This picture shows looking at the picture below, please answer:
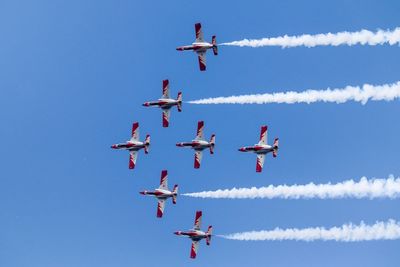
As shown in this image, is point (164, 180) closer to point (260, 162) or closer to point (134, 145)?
point (134, 145)

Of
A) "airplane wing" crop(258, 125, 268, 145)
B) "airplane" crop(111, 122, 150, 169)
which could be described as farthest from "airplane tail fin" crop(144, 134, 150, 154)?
"airplane wing" crop(258, 125, 268, 145)

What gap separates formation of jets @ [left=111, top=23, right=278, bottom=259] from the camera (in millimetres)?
101812

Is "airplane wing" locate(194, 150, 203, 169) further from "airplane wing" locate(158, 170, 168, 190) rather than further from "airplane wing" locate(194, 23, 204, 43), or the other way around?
"airplane wing" locate(194, 23, 204, 43)

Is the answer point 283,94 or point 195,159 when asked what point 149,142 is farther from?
point 283,94

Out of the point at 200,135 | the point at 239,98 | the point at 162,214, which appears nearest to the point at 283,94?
the point at 239,98

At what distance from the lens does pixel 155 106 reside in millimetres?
107250

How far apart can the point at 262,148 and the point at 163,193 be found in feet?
39.0

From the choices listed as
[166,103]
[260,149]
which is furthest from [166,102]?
[260,149]

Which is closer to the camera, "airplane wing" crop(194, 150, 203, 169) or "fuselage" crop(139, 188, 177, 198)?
"airplane wing" crop(194, 150, 203, 169)

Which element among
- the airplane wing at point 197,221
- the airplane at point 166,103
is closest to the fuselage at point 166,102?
the airplane at point 166,103

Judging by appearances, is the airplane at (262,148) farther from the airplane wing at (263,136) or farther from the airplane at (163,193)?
the airplane at (163,193)

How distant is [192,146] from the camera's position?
105 meters

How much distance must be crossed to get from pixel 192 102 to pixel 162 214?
13.4 meters

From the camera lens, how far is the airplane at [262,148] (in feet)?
332
